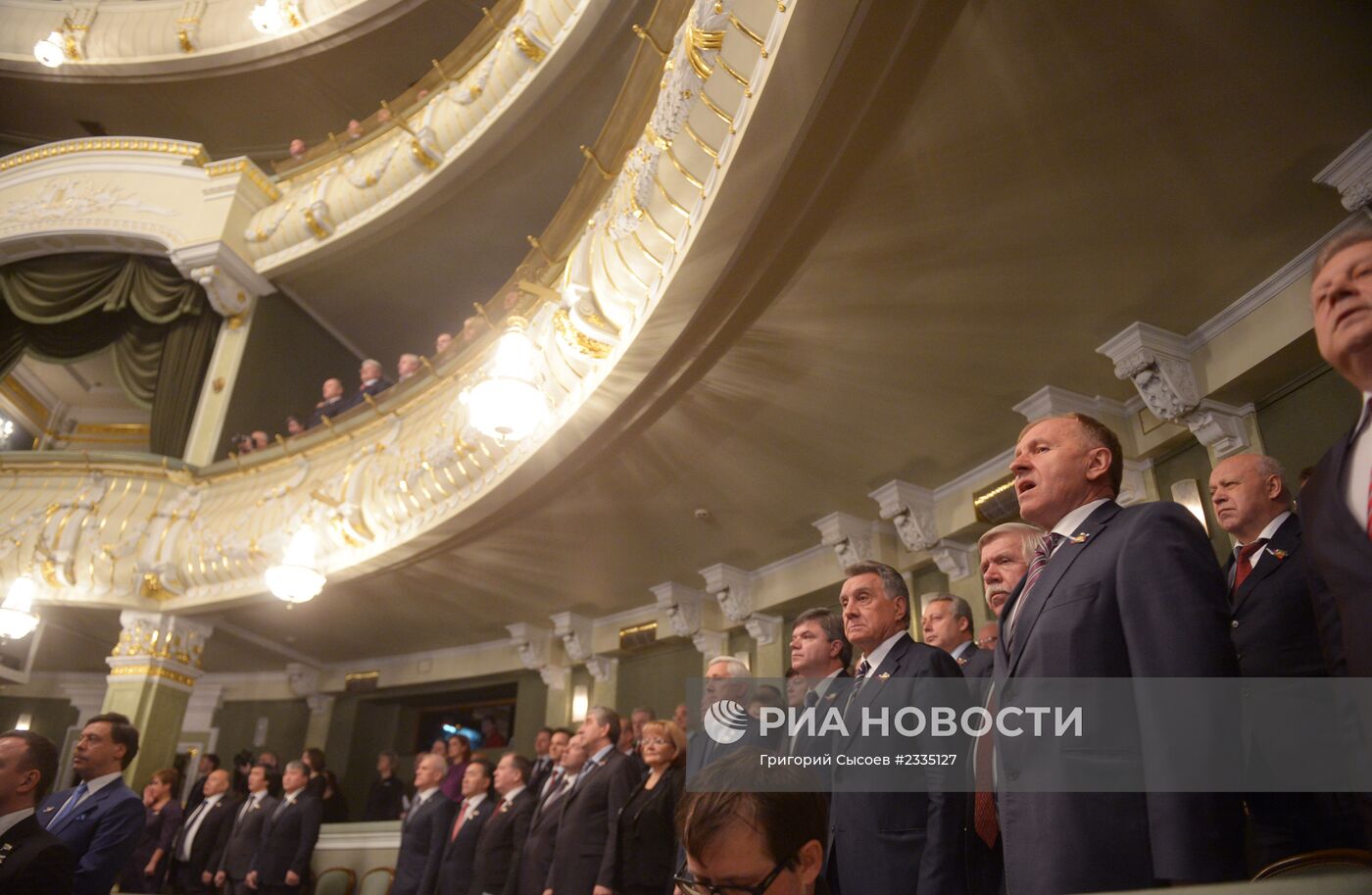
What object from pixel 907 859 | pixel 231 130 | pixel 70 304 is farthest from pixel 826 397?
pixel 231 130

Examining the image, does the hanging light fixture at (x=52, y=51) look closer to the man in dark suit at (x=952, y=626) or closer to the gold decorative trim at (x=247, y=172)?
the gold decorative trim at (x=247, y=172)

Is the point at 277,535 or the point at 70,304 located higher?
the point at 70,304

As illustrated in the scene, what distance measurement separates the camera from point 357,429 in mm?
7805

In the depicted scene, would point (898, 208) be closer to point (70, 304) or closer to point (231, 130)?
point (70, 304)

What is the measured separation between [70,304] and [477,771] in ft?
29.2

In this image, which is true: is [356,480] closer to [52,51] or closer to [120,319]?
[120,319]

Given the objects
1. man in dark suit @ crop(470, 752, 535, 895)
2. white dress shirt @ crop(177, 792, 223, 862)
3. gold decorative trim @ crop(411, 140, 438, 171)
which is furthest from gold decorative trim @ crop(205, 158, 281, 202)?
man in dark suit @ crop(470, 752, 535, 895)

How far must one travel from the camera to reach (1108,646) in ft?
5.52

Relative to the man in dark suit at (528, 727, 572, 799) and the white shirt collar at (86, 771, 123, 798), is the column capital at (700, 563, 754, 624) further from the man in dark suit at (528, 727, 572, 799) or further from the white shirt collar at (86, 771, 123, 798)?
the white shirt collar at (86, 771, 123, 798)

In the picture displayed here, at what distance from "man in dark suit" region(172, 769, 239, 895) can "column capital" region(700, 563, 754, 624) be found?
3.92 metres

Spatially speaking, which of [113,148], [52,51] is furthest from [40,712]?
[52,51]

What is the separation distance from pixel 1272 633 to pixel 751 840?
1.59 m

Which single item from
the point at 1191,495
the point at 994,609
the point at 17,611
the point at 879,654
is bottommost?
the point at 879,654

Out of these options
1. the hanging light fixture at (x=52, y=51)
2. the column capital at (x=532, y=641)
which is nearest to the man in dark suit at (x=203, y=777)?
the column capital at (x=532, y=641)
